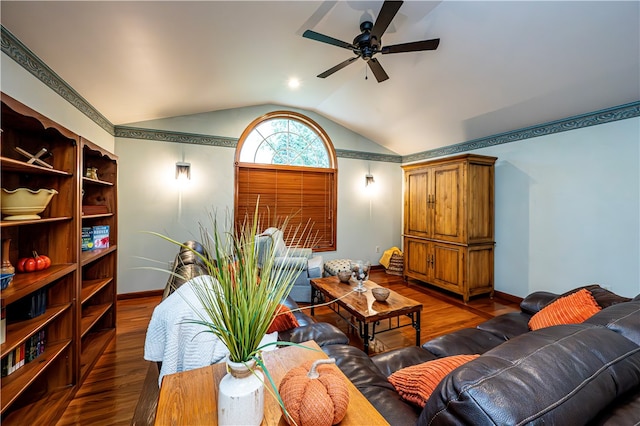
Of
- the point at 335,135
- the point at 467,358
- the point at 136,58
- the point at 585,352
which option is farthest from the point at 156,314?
the point at 335,135

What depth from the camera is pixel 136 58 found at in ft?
7.50

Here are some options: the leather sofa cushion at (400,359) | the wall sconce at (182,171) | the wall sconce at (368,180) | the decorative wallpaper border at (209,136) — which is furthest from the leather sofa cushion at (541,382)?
the wall sconce at (368,180)

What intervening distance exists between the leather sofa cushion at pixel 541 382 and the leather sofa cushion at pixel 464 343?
0.94m

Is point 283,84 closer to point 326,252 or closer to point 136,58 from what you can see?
point 136,58

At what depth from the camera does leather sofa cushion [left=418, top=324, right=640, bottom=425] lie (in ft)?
1.93

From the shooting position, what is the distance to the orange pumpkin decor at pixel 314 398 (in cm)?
71

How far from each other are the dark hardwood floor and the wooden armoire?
0.31 m

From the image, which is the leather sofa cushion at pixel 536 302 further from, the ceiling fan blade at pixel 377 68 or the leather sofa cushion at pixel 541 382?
the ceiling fan blade at pixel 377 68

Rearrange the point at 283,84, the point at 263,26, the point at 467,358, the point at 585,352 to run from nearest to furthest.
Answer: the point at 585,352, the point at 467,358, the point at 263,26, the point at 283,84

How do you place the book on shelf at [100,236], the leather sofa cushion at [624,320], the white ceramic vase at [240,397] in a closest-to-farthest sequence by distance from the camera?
the white ceramic vase at [240,397], the leather sofa cushion at [624,320], the book on shelf at [100,236]

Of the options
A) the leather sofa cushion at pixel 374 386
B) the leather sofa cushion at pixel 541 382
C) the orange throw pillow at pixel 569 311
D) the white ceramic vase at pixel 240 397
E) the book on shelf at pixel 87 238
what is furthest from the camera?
the book on shelf at pixel 87 238

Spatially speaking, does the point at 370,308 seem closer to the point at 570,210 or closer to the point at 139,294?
the point at 570,210

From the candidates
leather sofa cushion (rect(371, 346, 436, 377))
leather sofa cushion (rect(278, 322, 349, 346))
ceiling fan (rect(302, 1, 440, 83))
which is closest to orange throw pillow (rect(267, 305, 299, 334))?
leather sofa cushion (rect(278, 322, 349, 346))

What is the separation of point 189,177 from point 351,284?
2886 mm
